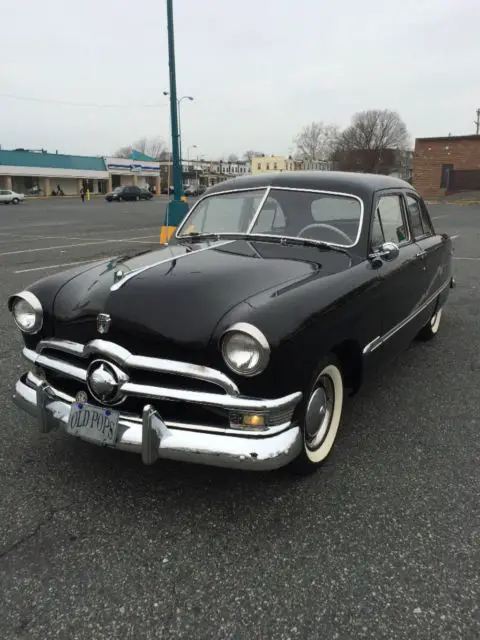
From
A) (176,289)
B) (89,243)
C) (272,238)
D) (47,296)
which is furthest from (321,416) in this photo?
(89,243)

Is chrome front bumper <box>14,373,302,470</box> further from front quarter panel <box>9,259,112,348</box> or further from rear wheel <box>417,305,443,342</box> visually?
rear wheel <box>417,305,443,342</box>

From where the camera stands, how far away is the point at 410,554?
223 centimetres

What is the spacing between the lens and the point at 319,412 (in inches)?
111

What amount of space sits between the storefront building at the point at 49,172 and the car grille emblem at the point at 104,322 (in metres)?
→ 58.5

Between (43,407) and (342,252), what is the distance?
6.84ft

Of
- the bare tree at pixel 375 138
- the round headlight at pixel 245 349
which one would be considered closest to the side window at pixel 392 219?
the round headlight at pixel 245 349

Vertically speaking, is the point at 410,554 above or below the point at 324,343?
below

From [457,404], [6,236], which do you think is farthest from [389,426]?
[6,236]

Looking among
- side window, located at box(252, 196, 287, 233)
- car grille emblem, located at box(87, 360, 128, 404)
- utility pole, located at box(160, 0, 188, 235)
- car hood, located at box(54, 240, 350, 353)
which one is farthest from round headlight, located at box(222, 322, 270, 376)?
utility pole, located at box(160, 0, 188, 235)

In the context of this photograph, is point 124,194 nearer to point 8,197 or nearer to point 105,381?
point 8,197

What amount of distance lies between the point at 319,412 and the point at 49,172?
62393 mm

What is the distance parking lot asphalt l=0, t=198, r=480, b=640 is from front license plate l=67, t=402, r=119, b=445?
0.37 m

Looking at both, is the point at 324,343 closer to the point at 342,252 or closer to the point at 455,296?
the point at 342,252

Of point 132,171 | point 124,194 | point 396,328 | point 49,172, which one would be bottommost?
point 396,328
